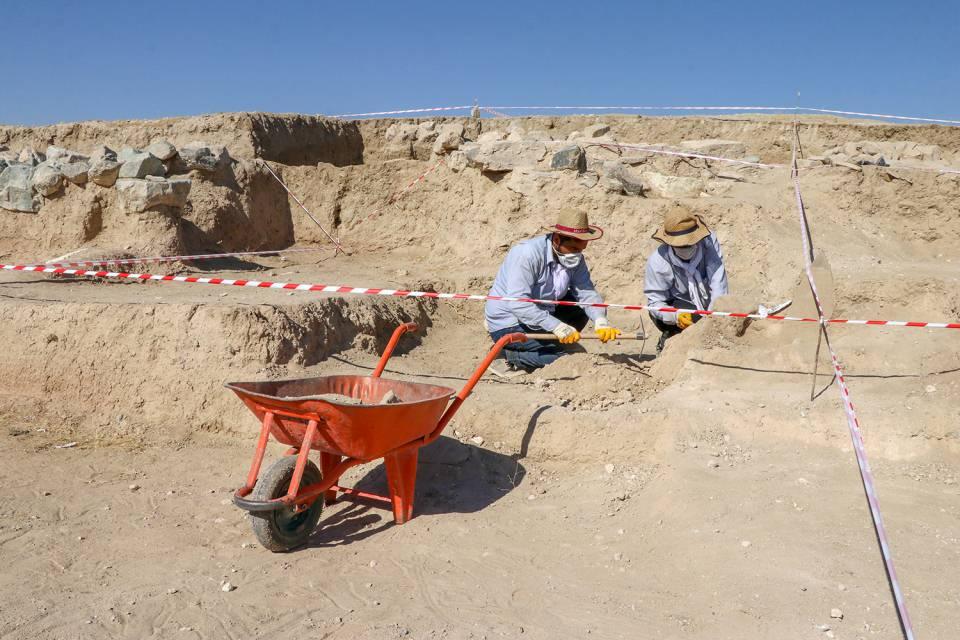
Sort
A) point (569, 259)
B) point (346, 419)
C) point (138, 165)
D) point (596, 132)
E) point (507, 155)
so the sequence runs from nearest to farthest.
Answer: point (346, 419)
point (569, 259)
point (138, 165)
point (507, 155)
point (596, 132)

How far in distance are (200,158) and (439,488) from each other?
673cm

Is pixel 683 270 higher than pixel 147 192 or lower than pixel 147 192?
lower

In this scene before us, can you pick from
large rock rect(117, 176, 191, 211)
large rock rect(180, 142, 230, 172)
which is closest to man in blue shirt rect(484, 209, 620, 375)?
large rock rect(117, 176, 191, 211)

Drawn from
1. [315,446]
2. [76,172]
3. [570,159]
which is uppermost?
[570,159]

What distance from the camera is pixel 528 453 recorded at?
4.99 metres

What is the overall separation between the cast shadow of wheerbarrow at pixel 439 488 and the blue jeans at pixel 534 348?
1301 mm

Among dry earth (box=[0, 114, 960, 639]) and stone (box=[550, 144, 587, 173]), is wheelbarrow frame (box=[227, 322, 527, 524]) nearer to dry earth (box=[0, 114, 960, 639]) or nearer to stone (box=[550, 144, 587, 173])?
dry earth (box=[0, 114, 960, 639])

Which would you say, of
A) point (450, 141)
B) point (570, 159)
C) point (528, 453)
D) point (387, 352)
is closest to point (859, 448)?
point (528, 453)

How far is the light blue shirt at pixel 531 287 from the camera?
596 cm

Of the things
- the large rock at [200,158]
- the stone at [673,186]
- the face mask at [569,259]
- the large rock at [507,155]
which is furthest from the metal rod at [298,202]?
the face mask at [569,259]

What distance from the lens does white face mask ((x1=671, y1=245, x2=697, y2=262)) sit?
628 cm

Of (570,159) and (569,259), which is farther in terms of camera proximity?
(570,159)

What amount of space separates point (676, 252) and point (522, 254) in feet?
4.40

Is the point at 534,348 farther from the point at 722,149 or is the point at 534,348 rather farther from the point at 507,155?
the point at 722,149
